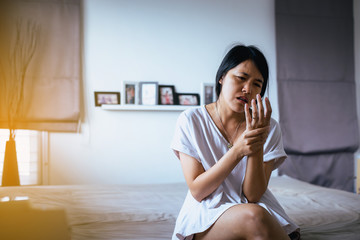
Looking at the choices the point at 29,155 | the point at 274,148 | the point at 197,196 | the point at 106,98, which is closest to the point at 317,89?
the point at 106,98

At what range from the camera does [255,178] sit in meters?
1.16

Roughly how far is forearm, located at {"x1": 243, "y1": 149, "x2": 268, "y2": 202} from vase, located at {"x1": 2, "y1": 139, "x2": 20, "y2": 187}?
209 centimetres

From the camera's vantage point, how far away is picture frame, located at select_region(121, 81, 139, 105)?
9.74 feet

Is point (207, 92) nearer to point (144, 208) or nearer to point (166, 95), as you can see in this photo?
point (166, 95)

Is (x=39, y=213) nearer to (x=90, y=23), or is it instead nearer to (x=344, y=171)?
(x=90, y=23)

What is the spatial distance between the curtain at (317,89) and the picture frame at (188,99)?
89 cm

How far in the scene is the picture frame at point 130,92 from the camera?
297 centimetres

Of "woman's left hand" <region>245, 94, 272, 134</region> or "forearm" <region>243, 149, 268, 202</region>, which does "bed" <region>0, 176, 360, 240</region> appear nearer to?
"forearm" <region>243, 149, 268, 202</region>

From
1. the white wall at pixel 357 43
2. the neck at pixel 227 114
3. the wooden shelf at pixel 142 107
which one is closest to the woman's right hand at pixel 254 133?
the neck at pixel 227 114

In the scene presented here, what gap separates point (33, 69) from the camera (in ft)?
9.16

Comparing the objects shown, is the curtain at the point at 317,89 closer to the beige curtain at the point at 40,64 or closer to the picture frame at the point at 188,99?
the picture frame at the point at 188,99

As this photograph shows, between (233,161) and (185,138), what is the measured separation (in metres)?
0.23

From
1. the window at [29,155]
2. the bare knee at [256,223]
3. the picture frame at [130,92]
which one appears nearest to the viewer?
the bare knee at [256,223]

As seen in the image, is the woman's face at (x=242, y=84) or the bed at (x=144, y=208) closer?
the woman's face at (x=242, y=84)
